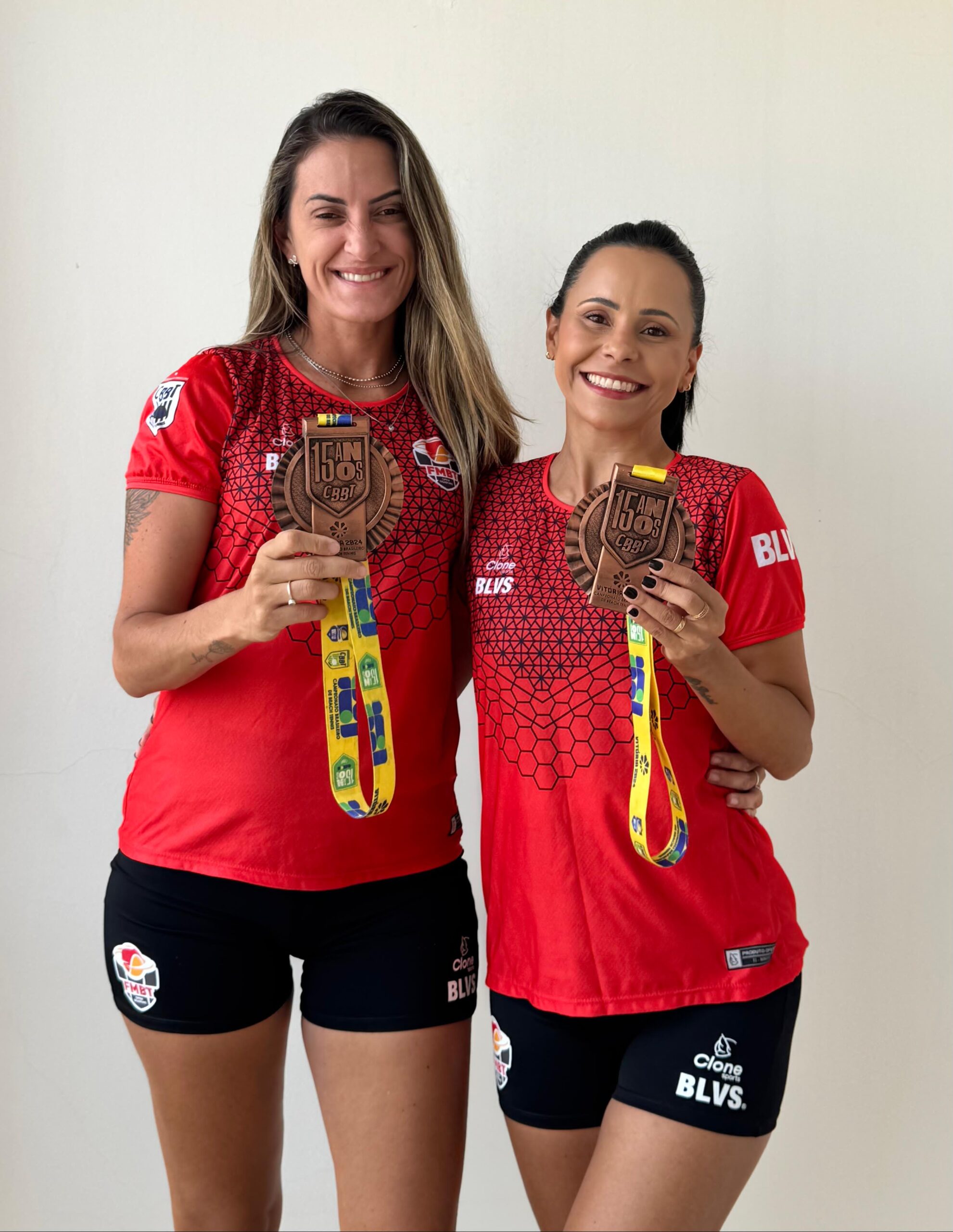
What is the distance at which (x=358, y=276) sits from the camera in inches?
83.0

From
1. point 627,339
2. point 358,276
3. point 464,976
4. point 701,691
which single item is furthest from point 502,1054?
point 358,276

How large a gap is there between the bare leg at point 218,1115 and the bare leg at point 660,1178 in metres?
0.64

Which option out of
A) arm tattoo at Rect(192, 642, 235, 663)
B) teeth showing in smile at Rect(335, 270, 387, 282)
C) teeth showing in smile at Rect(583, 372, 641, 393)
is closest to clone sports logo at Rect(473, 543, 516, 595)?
teeth showing in smile at Rect(583, 372, 641, 393)

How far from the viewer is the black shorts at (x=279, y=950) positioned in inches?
78.7

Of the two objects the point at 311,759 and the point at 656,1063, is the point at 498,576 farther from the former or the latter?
the point at 656,1063

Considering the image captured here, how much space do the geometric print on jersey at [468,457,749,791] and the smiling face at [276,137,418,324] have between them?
58cm

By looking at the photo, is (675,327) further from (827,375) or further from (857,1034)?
(857,1034)

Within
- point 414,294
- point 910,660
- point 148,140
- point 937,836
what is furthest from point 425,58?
point 937,836

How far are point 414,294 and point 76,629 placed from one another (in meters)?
1.34

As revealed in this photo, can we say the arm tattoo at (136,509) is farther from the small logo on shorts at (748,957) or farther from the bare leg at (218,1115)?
the small logo on shorts at (748,957)

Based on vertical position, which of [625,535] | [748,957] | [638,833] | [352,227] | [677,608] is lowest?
[748,957]

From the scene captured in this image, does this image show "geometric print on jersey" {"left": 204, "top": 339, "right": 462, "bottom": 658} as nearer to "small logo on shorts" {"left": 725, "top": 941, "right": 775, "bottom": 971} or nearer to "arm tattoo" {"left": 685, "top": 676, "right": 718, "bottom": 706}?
A: "arm tattoo" {"left": 685, "top": 676, "right": 718, "bottom": 706}

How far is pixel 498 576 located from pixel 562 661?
211 millimetres

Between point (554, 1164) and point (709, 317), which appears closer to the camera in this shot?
point (554, 1164)
